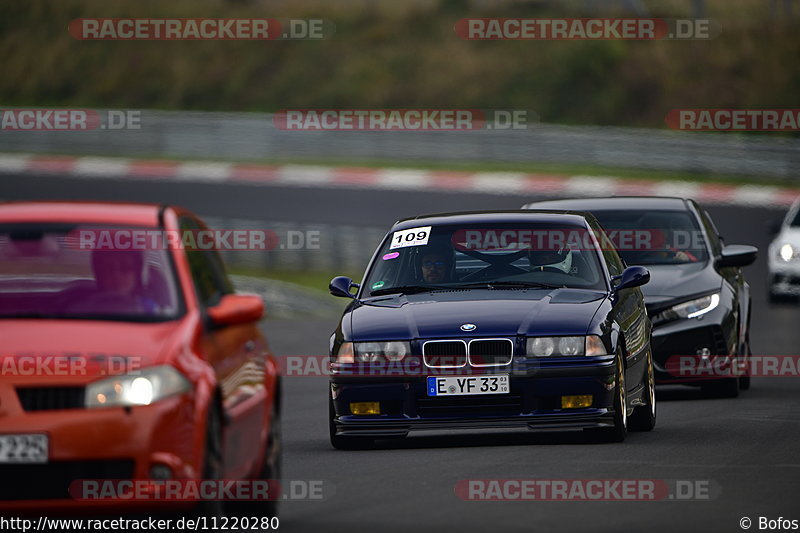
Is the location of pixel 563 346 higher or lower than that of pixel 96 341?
lower

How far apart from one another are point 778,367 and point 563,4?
36.5m

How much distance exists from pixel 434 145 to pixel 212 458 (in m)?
34.3

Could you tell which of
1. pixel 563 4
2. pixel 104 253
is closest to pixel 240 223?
pixel 104 253

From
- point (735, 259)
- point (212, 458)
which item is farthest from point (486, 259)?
point (212, 458)

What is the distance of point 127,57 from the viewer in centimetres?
5572

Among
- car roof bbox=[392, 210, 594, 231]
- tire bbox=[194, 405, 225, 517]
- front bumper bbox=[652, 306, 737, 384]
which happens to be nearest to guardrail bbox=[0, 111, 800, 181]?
front bumper bbox=[652, 306, 737, 384]

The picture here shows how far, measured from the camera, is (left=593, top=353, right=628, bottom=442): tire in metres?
10.9

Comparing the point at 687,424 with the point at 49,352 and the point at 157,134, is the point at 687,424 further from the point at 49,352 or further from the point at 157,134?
the point at 157,134

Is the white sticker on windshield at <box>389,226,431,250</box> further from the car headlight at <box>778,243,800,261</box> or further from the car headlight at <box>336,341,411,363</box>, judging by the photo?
the car headlight at <box>778,243,800,261</box>

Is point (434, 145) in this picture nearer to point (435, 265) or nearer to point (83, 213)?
point (435, 265)

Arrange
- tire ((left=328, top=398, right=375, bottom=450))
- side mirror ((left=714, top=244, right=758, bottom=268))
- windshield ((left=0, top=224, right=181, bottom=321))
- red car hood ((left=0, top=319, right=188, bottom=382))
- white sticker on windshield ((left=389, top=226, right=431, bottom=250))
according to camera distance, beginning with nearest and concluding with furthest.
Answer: red car hood ((left=0, top=319, right=188, bottom=382))
windshield ((left=0, top=224, right=181, bottom=321))
tire ((left=328, top=398, right=375, bottom=450))
white sticker on windshield ((left=389, top=226, right=431, bottom=250))
side mirror ((left=714, top=244, right=758, bottom=268))

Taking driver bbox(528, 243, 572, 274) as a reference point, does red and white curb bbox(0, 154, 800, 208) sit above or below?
above

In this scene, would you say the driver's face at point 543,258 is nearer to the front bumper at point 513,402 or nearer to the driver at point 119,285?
the front bumper at point 513,402

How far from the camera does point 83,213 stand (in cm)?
783
